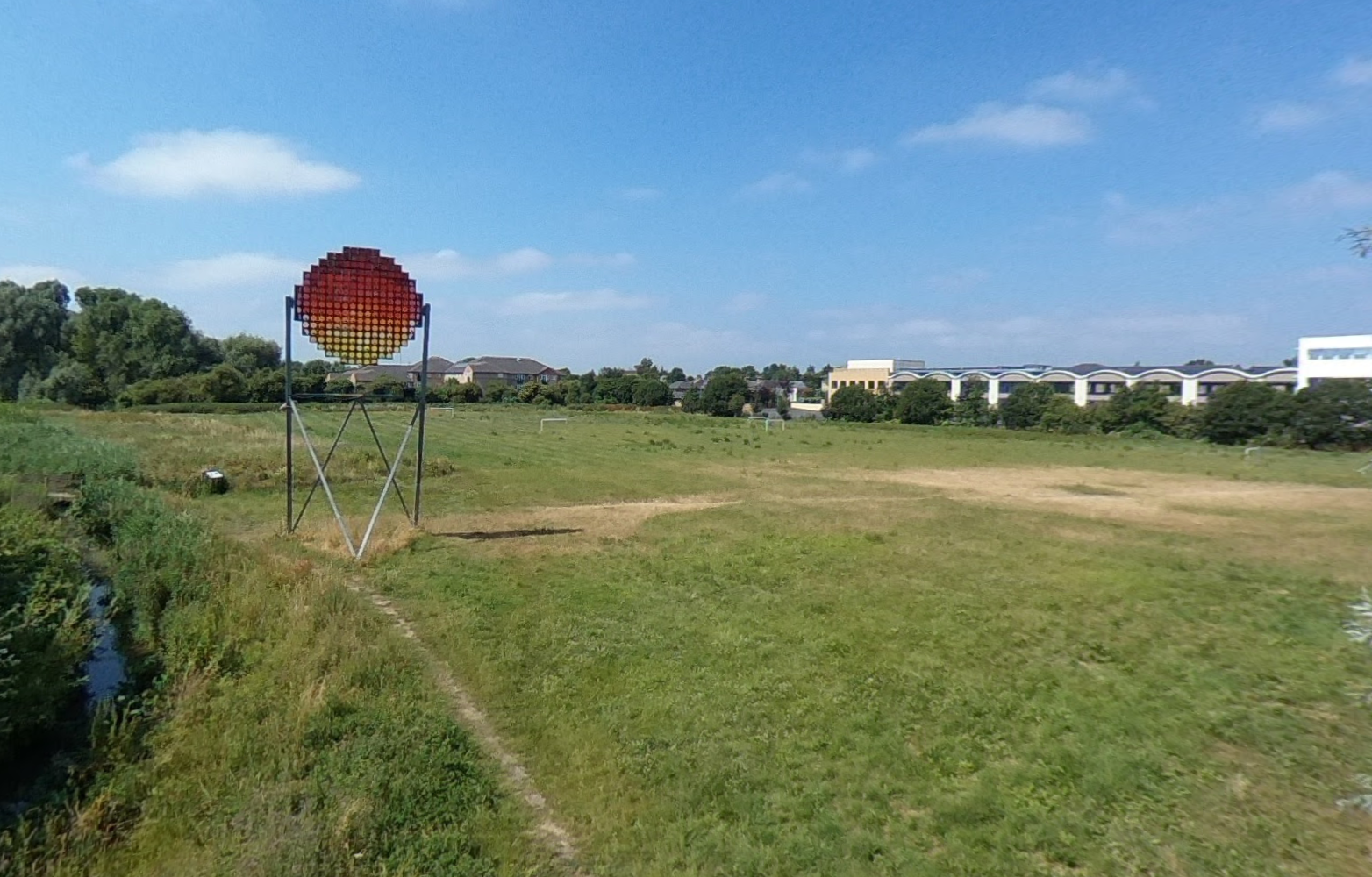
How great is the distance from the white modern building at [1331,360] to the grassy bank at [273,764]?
60861 millimetres

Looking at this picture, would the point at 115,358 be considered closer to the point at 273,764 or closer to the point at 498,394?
the point at 498,394

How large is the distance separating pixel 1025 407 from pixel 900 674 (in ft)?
212

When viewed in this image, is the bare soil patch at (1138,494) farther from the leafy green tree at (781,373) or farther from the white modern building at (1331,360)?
the leafy green tree at (781,373)

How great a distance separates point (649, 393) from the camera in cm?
9069

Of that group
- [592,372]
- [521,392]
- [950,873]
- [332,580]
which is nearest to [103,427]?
[332,580]

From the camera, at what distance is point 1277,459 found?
3744cm

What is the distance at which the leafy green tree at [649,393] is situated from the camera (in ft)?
297

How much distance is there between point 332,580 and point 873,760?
7160mm

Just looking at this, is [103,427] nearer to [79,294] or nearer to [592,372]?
[79,294]

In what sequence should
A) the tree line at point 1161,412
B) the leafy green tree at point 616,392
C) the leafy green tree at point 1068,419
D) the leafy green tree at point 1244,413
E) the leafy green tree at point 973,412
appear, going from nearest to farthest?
the tree line at point 1161,412 → the leafy green tree at point 1244,413 → the leafy green tree at point 1068,419 → the leafy green tree at point 973,412 → the leafy green tree at point 616,392

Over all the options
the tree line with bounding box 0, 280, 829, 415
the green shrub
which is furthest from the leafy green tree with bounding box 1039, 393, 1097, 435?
the green shrub

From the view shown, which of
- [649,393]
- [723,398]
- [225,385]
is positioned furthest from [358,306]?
[649,393]

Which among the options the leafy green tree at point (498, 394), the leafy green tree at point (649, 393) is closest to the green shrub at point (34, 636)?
the leafy green tree at point (498, 394)

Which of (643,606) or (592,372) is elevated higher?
(592,372)
